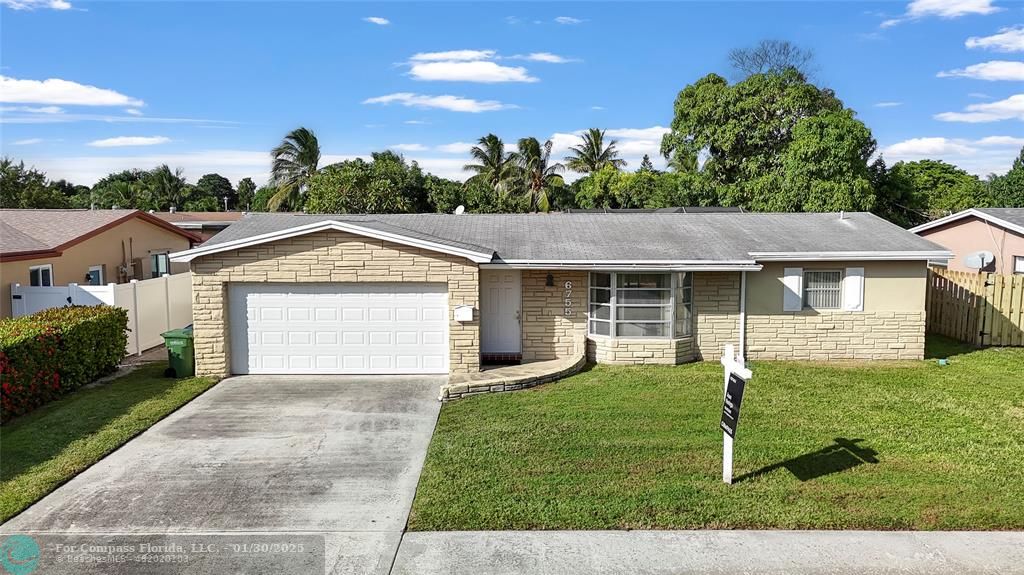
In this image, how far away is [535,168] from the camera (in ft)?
138

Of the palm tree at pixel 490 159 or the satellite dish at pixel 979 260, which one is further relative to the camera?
the palm tree at pixel 490 159

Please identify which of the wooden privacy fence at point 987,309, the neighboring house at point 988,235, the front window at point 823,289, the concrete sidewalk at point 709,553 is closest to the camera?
the concrete sidewalk at point 709,553

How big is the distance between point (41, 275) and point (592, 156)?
120 ft

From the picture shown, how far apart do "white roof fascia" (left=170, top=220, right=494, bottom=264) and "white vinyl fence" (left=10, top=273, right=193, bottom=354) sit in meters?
3.47

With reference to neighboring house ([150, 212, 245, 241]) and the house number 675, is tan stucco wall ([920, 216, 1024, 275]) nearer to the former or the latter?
the house number 675

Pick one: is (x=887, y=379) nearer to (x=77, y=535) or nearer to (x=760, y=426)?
(x=760, y=426)

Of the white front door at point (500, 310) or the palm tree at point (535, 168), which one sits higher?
the palm tree at point (535, 168)

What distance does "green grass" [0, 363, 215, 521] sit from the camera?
25.0 feet

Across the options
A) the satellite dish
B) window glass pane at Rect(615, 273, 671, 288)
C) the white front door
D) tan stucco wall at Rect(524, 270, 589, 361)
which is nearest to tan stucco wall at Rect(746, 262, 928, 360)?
window glass pane at Rect(615, 273, 671, 288)

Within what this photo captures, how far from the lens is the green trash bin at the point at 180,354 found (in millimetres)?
12555

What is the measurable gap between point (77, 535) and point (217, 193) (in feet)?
307

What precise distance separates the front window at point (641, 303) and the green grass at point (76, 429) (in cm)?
754

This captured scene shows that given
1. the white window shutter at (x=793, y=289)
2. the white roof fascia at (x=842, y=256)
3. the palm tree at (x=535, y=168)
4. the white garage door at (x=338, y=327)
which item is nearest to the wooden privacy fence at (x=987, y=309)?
the white roof fascia at (x=842, y=256)

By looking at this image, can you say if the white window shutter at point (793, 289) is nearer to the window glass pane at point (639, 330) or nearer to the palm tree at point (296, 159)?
the window glass pane at point (639, 330)
